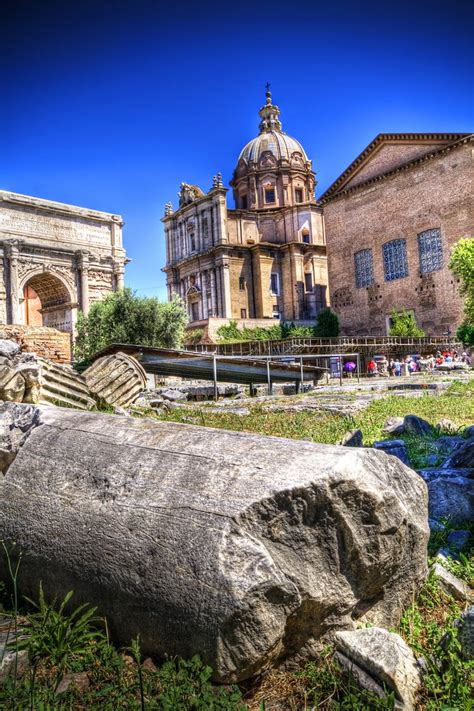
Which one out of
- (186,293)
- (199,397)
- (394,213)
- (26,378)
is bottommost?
(199,397)

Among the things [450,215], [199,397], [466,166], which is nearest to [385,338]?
[450,215]

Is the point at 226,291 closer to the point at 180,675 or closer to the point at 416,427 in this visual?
the point at 416,427

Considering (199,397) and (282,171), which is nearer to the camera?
(199,397)

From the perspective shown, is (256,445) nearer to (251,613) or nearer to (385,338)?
(251,613)

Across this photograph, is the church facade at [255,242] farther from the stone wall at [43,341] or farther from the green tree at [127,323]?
the stone wall at [43,341]

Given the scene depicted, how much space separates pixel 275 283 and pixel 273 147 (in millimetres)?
13923

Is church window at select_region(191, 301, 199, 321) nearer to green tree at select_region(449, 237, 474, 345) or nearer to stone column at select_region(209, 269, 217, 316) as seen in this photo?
stone column at select_region(209, 269, 217, 316)

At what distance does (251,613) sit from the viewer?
1843 mm

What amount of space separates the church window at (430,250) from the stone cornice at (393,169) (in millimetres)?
5045

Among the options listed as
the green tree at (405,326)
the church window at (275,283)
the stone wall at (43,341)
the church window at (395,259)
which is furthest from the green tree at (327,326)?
the stone wall at (43,341)

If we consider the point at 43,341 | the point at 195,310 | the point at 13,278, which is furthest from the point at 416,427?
the point at 195,310

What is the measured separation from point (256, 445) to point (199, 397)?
47.1ft

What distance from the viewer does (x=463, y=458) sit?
399 cm

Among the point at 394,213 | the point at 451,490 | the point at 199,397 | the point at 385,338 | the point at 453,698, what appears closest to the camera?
the point at 453,698
